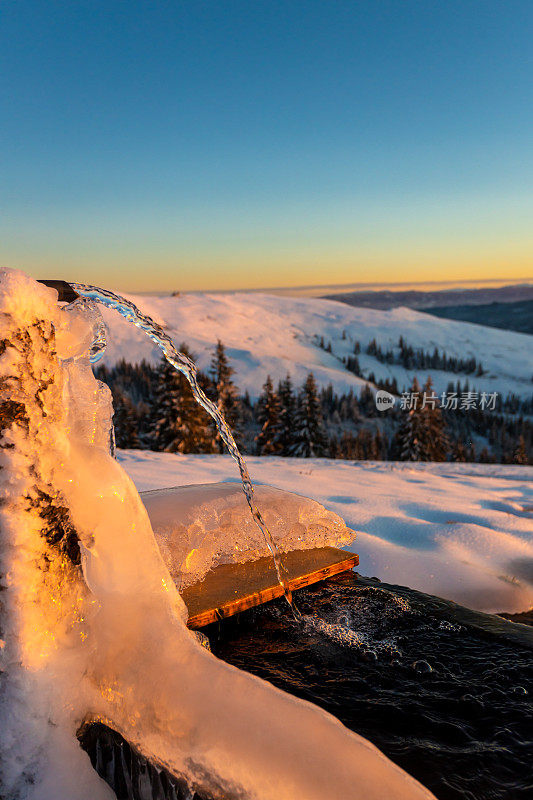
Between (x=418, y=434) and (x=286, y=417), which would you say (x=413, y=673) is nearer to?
(x=286, y=417)

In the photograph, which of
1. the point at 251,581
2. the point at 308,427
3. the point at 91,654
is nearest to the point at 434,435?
the point at 308,427

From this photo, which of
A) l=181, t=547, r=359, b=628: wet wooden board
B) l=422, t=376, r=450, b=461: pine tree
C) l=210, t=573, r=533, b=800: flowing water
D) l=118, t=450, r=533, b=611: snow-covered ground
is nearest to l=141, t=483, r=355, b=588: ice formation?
l=181, t=547, r=359, b=628: wet wooden board

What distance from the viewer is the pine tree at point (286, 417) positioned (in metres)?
39.2

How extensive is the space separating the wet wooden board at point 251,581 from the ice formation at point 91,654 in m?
1.03

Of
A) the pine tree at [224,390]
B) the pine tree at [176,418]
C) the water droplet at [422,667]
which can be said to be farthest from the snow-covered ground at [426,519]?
the pine tree at [224,390]

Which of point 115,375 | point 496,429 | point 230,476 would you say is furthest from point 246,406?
point 230,476

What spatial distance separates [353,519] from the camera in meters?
6.06

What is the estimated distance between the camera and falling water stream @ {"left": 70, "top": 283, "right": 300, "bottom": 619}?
2656 millimetres

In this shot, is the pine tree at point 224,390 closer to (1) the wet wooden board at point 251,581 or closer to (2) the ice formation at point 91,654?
(1) the wet wooden board at point 251,581

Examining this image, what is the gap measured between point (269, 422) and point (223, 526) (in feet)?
114

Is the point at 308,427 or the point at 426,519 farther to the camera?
the point at 308,427

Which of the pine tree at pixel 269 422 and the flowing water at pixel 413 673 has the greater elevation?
the flowing water at pixel 413 673

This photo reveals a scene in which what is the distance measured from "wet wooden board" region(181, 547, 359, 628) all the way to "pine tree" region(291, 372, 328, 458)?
33.1 metres

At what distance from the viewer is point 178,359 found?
322cm
